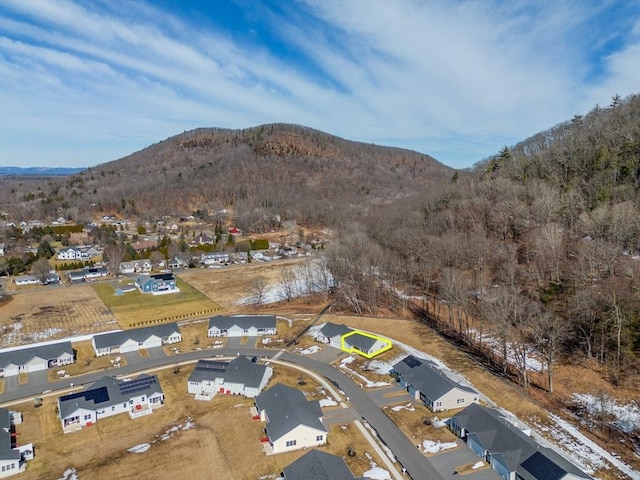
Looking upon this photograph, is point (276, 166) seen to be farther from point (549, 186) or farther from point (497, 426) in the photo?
point (497, 426)

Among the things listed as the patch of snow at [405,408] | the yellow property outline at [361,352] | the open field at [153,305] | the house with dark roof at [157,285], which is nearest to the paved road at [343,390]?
the patch of snow at [405,408]

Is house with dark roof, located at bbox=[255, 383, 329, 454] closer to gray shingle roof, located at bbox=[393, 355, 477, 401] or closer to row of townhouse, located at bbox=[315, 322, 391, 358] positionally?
gray shingle roof, located at bbox=[393, 355, 477, 401]

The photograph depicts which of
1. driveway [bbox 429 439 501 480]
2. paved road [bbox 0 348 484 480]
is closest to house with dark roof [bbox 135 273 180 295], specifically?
paved road [bbox 0 348 484 480]

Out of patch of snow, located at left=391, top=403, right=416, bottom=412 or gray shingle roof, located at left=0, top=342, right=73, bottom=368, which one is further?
gray shingle roof, located at left=0, top=342, right=73, bottom=368

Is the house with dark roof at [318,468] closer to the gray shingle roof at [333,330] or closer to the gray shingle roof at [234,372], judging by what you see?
the gray shingle roof at [234,372]

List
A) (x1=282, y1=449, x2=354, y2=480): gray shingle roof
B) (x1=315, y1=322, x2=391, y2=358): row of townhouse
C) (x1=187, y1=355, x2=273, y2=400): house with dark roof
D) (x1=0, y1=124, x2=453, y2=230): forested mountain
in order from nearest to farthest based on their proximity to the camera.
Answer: (x1=282, y1=449, x2=354, y2=480): gray shingle roof < (x1=187, y1=355, x2=273, y2=400): house with dark roof < (x1=315, y1=322, x2=391, y2=358): row of townhouse < (x1=0, y1=124, x2=453, y2=230): forested mountain

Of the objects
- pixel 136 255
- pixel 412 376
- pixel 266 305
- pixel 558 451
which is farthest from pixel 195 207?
pixel 558 451
